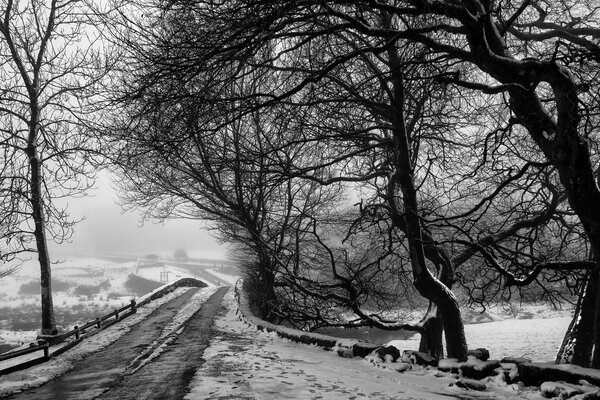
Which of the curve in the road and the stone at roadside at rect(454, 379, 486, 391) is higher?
the stone at roadside at rect(454, 379, 486, 391)

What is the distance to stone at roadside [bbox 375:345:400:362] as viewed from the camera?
8.05 meters

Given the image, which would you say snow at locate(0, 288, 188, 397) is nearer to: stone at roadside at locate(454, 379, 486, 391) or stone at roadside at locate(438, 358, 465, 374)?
stone at roadside at locate(438, 358, 465, 374)

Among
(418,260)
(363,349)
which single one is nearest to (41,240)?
(363,349)

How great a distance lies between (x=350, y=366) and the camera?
8023mm

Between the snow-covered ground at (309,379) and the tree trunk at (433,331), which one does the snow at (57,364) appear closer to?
the snow-covered ground at (309,379)

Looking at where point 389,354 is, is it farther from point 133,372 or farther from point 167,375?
point 133,372

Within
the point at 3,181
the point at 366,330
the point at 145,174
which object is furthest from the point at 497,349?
the point at 3,181

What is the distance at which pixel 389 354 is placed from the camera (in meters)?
8.15

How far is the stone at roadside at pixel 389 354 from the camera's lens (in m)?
8.05

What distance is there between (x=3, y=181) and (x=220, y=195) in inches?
296

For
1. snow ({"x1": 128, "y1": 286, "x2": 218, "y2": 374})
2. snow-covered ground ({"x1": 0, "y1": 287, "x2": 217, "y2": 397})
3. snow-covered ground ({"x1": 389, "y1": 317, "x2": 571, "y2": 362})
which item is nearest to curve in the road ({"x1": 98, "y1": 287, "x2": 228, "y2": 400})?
snow ({"x1": 128, "y1": 286, "x2": 218, "y2": 374})

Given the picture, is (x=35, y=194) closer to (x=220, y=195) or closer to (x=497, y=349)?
(x=220, y=195)

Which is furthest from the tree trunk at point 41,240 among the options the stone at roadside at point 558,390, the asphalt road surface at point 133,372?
the stone at roadside at point 558,390

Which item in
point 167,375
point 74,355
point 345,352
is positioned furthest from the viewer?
point 74,355
